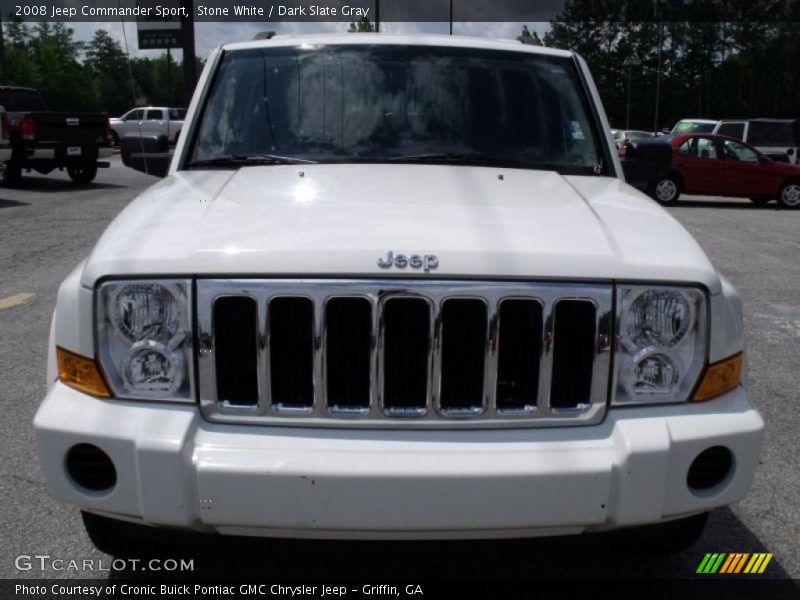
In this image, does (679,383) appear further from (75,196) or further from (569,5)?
(569,5)

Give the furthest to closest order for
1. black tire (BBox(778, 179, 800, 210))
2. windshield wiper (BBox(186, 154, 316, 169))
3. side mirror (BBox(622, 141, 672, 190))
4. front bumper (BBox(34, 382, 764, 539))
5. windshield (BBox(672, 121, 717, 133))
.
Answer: windshield (BBox(672, 121, 717, 133))
black tire (BBox(778, 179, 800, 210))
side mirror (BBox(622, 141, 672, 190))
windshield wiper (BBox(186, 154, 316, 169))
front bumper (BBox(34, 382, 764, 539))

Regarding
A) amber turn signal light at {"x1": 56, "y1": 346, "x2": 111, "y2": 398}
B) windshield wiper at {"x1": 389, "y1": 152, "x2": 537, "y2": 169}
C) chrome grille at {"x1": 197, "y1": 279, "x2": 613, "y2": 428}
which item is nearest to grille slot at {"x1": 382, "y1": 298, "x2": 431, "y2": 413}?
chrome grille at {"x1": 197, "y1": 279, "x2": 613, "y2": 428}

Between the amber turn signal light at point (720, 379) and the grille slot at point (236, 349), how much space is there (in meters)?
1.21

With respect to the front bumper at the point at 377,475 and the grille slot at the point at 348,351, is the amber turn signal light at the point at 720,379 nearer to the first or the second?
the front bumper at the point at 377,475

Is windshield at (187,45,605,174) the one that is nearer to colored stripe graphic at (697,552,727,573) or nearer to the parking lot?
the parking lot

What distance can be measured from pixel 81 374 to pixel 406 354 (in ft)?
2.94

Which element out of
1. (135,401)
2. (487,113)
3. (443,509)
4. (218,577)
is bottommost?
(218,577)

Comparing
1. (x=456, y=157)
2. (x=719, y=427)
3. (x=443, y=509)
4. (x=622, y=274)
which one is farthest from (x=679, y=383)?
(x=456, y=157)

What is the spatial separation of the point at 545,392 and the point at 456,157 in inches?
55.9

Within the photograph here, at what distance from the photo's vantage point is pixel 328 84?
3.81 meters

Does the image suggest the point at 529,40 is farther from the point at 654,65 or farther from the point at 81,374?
the point at 654,65

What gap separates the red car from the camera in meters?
18.0

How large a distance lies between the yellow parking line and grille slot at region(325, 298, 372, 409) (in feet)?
17.7

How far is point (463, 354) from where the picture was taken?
242 cm
